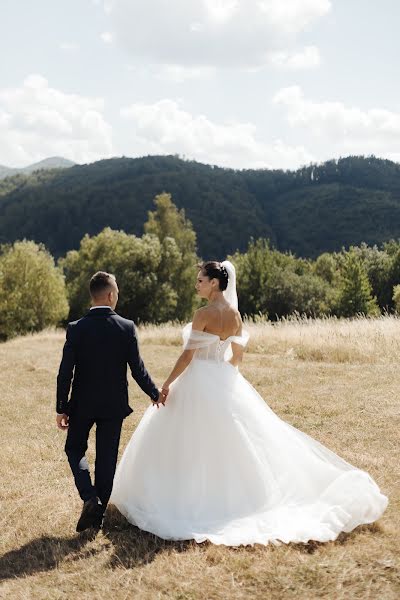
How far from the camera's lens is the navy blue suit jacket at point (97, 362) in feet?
17.2

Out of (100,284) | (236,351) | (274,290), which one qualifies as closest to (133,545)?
(236,351)

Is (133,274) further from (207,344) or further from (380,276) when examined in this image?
(207,344)

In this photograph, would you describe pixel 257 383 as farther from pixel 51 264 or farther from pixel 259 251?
pixel 259 251

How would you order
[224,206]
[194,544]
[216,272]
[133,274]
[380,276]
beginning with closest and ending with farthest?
[194,544] → [216,272] → [133,274] → [380,276] → [224,206]

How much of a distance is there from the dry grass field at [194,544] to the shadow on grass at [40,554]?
0.01 meters

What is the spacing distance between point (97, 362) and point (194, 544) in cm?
185

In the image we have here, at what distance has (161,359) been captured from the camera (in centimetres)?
1705

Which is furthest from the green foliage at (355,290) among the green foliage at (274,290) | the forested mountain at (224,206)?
the forested mountain at (224,206)

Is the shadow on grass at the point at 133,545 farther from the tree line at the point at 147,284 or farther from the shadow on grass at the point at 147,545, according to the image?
the tree line at the point at 147,284

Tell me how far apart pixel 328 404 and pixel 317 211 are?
435 feet

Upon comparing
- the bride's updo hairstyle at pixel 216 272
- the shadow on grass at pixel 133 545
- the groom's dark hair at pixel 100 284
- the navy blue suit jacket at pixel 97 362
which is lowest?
the shadow on grass at pixel 133 545

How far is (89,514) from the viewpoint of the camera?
5199mm

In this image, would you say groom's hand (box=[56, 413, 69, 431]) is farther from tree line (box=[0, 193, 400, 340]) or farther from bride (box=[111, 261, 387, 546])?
tree line (box=[0, 193, 400, 340])

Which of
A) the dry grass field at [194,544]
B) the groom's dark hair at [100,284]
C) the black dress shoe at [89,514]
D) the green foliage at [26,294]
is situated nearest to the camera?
the dry grass field at [194,544]
